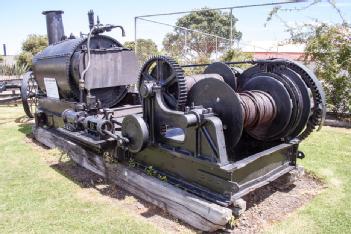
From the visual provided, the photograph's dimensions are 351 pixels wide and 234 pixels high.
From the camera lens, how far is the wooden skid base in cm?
331

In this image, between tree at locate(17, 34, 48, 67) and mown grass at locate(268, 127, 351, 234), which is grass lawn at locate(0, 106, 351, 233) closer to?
mown grass at locate(268, 127, 351, 234)

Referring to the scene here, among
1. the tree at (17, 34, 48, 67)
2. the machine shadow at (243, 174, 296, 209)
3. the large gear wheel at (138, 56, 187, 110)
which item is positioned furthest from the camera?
the tree at (17, 34, 48, 67)

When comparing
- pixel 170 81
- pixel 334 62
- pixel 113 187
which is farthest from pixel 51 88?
pixel 334 62

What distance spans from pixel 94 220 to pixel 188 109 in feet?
4.89

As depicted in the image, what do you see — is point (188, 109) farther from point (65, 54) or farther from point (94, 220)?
point (65, 54)

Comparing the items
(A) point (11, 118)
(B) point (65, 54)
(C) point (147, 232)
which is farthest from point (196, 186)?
(A) point (11, 118)

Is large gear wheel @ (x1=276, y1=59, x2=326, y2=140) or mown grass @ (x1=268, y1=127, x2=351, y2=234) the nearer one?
mown grass @ (x1=268, y1=127, x2=351, y2=234)

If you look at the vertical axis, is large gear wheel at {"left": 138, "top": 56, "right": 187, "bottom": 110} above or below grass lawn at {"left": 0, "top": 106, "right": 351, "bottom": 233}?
above

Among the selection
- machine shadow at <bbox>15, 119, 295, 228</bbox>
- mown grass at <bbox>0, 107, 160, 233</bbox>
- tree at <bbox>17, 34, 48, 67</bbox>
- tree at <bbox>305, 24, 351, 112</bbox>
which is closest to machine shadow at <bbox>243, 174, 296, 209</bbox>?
machine shadow at <bbox>15, 119, 295, 228</bbox>

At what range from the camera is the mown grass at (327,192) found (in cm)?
354

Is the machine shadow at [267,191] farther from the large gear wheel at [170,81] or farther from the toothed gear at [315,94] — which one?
the large gear wheel at [170,81]

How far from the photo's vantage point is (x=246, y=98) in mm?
3605

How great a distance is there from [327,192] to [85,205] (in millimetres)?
2783

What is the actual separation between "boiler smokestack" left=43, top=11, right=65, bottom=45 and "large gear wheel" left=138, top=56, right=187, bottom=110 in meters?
4.31
